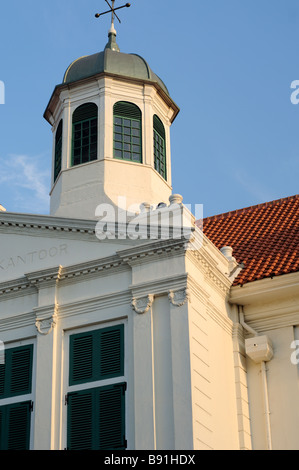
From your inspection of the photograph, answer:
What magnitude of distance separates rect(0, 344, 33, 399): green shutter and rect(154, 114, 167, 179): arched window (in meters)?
6.95

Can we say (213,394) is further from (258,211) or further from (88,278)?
Result: (258,211)

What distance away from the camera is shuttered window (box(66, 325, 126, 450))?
59.1ft

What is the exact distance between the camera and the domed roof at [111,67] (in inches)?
965

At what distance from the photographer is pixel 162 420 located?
57.4 feet

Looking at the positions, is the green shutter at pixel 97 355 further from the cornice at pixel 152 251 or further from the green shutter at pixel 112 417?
the cornice at pixel 152 251

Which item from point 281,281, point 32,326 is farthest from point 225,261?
point 32,326

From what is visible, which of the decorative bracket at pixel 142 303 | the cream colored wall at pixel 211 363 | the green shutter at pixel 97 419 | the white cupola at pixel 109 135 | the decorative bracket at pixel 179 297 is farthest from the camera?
the white cupola at pixel 109 135

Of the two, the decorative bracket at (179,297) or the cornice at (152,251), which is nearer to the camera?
the decorative bracket at (179,297)

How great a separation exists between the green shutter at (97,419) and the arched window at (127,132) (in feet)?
24.3

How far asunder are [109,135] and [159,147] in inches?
68.0

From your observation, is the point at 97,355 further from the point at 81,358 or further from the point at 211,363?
the point at 211,363

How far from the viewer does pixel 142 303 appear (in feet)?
61.8

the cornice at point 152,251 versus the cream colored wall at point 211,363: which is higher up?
the cornice at point 152,251

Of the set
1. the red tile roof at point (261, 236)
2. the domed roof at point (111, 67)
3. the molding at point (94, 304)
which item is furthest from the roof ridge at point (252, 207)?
the molding at point (94, 304)
